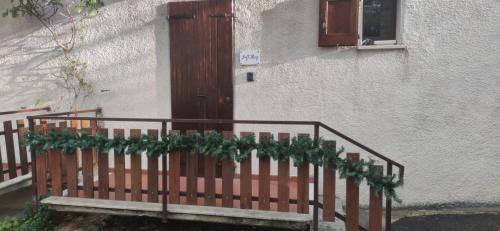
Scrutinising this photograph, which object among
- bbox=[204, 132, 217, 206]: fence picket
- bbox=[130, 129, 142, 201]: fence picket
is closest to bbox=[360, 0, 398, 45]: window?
bbox=[204, 132, 217, 206]: fence picket

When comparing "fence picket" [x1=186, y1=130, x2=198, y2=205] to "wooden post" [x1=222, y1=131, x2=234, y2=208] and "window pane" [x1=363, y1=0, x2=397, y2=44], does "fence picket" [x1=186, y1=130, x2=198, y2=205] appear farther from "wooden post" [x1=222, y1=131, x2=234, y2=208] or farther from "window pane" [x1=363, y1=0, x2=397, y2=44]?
"window pane" [x1=363, y1=0, x2=397, y2=44]

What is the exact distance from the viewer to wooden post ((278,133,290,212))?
126 inches

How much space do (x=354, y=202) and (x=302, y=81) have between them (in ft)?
5.39

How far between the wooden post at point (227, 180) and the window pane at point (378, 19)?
7.23 ft

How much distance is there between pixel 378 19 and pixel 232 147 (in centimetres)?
242

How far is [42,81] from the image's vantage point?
494 cm

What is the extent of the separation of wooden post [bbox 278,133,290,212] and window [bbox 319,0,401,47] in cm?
159

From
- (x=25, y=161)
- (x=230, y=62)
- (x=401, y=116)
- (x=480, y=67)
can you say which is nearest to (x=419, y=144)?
(x=401, y=116)

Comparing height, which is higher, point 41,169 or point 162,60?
point 162,60

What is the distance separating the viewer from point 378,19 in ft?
13.6

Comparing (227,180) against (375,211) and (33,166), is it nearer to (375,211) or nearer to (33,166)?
(375,211)

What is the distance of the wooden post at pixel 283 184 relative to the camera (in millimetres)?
3199

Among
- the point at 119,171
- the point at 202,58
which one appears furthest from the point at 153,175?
the point at 202,58

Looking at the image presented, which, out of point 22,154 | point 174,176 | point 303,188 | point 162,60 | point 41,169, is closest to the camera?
point 303,188
